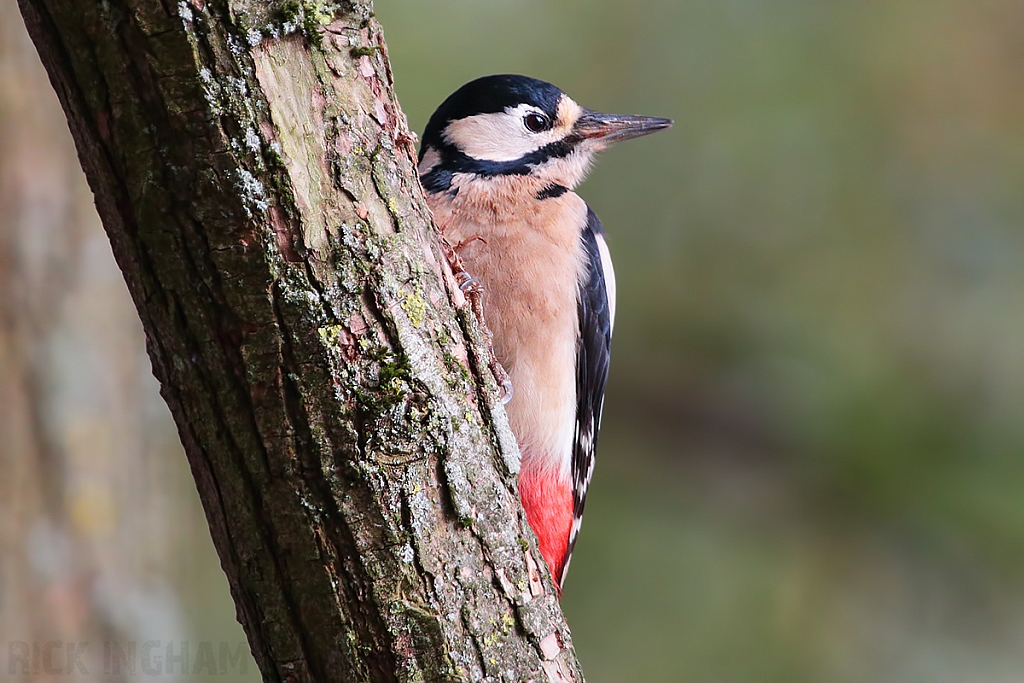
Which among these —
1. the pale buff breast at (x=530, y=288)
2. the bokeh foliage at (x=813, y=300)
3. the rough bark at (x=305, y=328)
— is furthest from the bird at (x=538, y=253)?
the bokeh foliage at (x=813, y=300)

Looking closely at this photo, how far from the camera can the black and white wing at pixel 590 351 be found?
122 inches

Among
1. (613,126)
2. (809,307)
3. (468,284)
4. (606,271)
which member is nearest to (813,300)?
(809,307)

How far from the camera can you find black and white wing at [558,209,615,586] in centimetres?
309

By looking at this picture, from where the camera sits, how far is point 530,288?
A: 2848mm

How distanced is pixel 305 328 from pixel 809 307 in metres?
5.17

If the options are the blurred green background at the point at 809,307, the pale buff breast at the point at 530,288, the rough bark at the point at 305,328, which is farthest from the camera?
the blurred green background at the point at 809,307

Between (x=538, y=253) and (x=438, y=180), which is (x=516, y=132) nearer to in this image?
(x=438, y=180)

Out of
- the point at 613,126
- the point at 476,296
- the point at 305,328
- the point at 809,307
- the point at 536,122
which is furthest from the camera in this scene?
the point at 809,307

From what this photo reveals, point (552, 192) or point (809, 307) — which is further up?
point (552, 192)

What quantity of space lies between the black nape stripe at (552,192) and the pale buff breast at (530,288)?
0.07ft

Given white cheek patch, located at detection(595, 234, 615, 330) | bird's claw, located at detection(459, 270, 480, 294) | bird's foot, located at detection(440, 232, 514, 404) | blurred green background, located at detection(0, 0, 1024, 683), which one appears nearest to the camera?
bird's foot, located at detection(440, 232, 514, 404)

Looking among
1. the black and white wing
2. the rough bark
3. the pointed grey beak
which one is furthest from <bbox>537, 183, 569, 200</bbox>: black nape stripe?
the rough bark

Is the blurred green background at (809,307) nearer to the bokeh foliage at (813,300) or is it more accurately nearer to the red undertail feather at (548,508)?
the bokeh foliage at (813,300)

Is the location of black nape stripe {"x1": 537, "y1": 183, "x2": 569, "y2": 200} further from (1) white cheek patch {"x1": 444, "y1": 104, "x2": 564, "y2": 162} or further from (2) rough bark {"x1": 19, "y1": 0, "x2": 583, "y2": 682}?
(2) rough bark {"x1": 19, "y1": 0, "x2": 583, "y2": 682}
